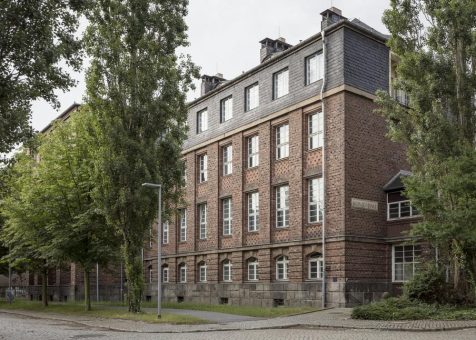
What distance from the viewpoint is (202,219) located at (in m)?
39.6

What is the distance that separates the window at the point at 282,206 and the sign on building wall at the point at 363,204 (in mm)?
4408

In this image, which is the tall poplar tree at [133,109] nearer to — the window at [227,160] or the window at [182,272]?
the window at [227,160]

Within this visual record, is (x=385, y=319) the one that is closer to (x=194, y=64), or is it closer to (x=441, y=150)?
(x=441, y=150)

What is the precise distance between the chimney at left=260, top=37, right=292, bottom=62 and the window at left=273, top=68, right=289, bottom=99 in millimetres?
3601

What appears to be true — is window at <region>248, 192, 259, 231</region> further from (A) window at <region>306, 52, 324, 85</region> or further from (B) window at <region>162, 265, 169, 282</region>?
(B) window at <region>162, 265, 169, 282</region>

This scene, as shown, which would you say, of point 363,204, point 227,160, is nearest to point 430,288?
point 363,204

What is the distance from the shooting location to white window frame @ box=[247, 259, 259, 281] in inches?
1318

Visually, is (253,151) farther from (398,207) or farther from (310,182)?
(398,207)

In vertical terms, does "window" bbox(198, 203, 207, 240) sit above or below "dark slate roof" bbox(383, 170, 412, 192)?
below

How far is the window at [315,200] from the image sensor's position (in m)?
29.6

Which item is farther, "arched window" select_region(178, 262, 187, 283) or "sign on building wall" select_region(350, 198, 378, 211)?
"arched window" select_region(178, 262, 187, 283)

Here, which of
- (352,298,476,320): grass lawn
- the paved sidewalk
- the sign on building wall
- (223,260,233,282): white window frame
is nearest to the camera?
the paved sidewalk

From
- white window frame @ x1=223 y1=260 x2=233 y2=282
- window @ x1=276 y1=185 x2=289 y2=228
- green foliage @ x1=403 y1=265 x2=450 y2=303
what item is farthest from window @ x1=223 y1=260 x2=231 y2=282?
green foliage @ x1=403 y1=265 x2=450 y2=303

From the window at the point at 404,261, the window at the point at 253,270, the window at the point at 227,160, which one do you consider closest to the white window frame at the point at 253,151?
the window at the point at 227,160
